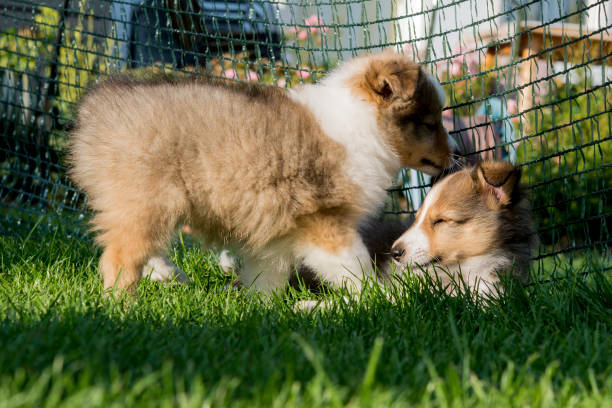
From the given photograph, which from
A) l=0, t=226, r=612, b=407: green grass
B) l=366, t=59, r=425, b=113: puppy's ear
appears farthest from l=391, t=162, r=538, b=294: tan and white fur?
l=366, t=59, r=425, b=113: puppy's ear

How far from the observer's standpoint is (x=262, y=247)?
3240 millimetres

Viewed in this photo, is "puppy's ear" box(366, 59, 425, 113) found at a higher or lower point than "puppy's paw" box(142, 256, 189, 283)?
higher

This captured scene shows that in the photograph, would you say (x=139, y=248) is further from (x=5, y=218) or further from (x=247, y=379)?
(x=5, y=218)

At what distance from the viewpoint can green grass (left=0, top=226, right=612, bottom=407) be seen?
1.65 meters

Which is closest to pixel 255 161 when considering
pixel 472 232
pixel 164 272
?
pixel 164 272

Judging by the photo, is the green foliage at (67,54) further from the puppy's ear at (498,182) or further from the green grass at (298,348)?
the puppy's ear at (498,182)

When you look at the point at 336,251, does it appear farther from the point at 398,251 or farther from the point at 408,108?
the point at 408,108

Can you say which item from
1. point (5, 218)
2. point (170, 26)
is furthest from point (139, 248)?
point (5, 218)

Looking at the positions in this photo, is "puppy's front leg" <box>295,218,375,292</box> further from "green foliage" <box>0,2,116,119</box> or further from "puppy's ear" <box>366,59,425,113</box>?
"green foliage" <box>0,2,116,119</box>

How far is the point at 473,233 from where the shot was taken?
11.0 ft

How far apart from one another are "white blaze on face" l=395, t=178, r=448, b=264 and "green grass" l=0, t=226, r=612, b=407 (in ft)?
1.15

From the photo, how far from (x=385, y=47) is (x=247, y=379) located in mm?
2833

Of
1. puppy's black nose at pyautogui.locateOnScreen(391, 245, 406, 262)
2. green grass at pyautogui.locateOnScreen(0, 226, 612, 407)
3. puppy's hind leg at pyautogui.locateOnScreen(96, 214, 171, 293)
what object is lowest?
green grass at pyautogui.locateOnScreen(0, 226, 612, 407)

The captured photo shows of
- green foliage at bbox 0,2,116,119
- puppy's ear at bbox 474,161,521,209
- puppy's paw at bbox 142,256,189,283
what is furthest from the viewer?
green foliage at bbox 0,2,116,119
